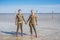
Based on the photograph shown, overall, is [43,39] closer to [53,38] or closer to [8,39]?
[53,38]

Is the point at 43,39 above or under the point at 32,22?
under

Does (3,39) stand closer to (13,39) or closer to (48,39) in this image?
(13,39)

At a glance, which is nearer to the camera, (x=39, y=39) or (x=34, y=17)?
(x=39, y=39)

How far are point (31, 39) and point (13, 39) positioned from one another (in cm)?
114

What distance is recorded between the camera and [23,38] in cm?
1522

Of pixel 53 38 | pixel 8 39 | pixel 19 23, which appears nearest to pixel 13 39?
pixel 8 39

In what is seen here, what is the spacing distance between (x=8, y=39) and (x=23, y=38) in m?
1.00

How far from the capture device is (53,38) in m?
15.1

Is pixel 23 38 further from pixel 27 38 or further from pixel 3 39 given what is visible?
pixel 3 39

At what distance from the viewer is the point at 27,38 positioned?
599 inches

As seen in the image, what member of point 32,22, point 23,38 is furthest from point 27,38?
point 32,22

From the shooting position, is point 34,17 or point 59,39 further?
point 34,17

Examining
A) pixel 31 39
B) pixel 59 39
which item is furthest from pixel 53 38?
pixel 31 39

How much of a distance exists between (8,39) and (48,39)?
253 cm
